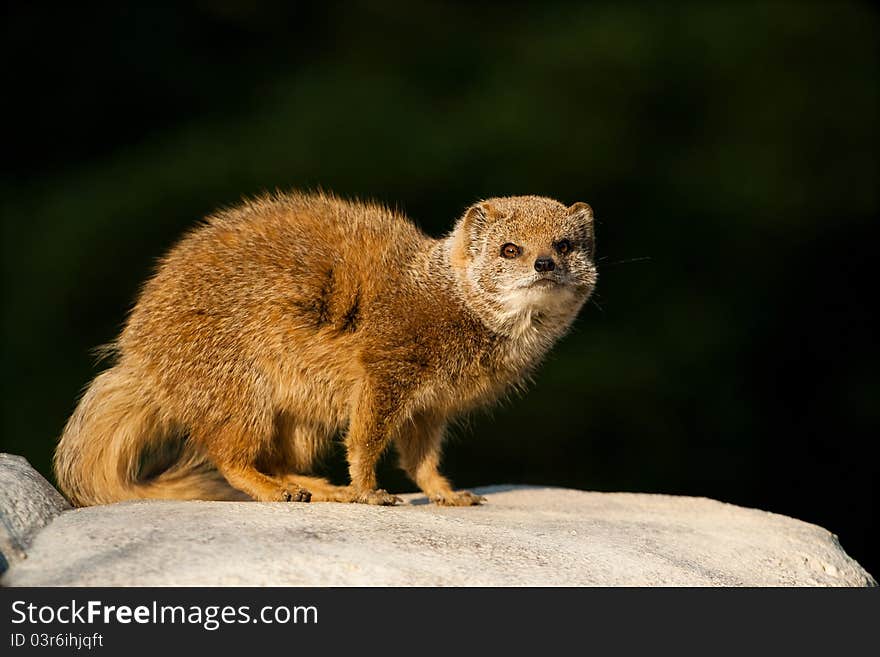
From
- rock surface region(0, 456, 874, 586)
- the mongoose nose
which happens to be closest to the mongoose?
the mongoose nose

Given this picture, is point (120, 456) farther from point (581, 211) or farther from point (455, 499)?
point (581, 211)

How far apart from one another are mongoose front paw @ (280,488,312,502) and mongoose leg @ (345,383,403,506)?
24 centimetres

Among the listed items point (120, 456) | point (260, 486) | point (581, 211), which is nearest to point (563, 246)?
point (581, 211)

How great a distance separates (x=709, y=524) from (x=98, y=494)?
2.95 m

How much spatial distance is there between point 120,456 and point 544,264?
2.24m

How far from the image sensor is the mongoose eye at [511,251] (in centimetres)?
575

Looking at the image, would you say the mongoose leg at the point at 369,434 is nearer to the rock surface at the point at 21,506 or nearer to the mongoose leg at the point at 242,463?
the mongoose leg at the point at 242,463

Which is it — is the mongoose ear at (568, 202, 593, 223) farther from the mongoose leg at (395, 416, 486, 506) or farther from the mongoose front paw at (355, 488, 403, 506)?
the mongoose front paw at (355, 488, 403, 506)

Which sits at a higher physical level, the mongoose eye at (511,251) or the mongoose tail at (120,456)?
the mongoose eye at (511,251)

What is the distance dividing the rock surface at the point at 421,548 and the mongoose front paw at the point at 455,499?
110 millimetres

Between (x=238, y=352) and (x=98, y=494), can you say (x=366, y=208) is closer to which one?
(x=238, y=352)

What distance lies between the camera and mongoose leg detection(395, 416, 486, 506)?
6148 millimetres

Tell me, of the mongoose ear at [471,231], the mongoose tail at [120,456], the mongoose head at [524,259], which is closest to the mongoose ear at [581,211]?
the mongoose head at [524,259]
